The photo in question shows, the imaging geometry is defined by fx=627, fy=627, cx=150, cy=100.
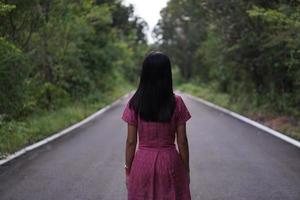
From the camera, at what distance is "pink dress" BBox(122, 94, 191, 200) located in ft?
16.6

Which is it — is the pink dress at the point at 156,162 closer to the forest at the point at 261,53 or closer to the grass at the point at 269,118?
the grass at the point at 269,118

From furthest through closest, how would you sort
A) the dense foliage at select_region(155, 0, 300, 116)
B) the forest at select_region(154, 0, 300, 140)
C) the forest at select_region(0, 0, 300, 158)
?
the dense foliage at select_region(155, 0, 300, 116)
the forest at select_region(154, 0, 300, 140)
the forest at select_region(0, 0, 300, 158)

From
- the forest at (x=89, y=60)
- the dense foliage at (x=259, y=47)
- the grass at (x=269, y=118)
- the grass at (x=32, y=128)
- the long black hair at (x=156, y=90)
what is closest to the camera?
the long black hair at (x=156, y=90)

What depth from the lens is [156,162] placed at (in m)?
5.09

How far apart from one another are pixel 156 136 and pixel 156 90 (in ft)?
1.23

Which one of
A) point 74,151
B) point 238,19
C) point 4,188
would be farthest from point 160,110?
point 238,19

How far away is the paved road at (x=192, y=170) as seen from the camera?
8.93m

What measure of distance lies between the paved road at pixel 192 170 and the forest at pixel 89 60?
127cm

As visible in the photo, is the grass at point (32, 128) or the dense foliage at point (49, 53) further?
the dense foliage at point (49, 53)

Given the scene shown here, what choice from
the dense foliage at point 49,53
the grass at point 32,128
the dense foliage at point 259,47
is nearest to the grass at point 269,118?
the dense foliage at point 259,47

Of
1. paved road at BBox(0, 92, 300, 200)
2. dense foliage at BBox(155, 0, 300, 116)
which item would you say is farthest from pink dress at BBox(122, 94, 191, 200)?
dense foliage at BBox(155, 0, 300, 116)

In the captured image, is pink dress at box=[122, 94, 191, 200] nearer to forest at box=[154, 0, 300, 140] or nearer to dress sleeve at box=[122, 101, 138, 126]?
dress sleeve at box=[122, 101, 138, 126]

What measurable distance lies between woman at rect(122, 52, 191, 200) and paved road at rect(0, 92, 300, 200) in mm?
3490

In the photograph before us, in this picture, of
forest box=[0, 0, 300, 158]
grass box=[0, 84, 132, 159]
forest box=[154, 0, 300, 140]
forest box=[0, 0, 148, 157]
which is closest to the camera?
grass box=[0, 84, 132, 159]
